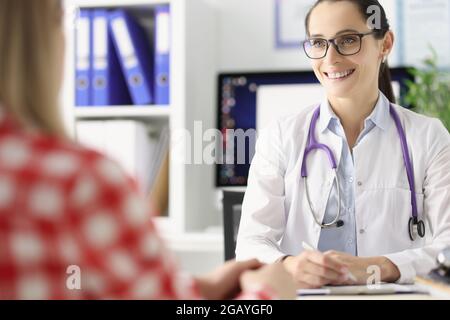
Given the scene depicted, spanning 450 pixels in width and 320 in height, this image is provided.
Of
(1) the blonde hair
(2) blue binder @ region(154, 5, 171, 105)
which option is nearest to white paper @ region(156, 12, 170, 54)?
(2) blue binder @ region(154, 5, 171, 105)

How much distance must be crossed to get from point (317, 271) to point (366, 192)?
0.25 metres

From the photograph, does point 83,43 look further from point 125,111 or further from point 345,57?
point 345,57

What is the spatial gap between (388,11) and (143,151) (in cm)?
74

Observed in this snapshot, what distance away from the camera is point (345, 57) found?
98 centimetres

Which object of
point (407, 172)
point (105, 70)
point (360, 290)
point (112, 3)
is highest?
point (112, 3)

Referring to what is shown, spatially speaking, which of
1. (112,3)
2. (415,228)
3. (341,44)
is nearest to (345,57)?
(341,44)

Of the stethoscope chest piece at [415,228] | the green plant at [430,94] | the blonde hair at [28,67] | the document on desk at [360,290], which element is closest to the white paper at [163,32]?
the green plant at [430,94]

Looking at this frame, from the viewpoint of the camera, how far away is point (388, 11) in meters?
1.63

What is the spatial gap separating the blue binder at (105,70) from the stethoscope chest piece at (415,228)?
0.91 m

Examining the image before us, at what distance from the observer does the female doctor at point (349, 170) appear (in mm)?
929

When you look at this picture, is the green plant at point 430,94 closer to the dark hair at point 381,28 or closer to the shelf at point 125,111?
the dark hair at point 381,28

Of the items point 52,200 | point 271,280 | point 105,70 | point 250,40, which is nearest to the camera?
point 52,200
